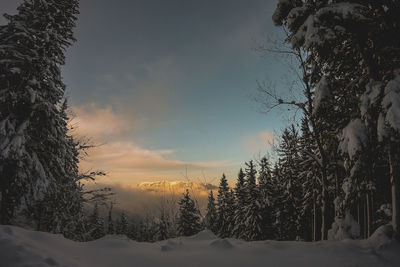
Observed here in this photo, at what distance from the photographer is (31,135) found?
10.6 meters

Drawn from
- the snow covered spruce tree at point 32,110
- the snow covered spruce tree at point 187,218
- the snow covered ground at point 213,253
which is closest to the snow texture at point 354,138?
the snow covered ground at point 213,253

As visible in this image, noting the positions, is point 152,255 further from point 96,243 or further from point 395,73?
point 395,73

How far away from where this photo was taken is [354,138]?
5328mm

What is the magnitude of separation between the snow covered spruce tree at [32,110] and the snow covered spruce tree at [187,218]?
2243 centimetres

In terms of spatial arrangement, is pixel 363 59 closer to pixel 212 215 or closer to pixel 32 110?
pixel 32 110

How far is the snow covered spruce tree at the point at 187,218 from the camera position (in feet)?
106

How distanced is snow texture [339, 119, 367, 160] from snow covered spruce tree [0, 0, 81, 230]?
11.6 meters

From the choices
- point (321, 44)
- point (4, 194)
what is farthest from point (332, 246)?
point (4, 194)

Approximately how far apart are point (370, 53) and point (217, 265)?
653 cm

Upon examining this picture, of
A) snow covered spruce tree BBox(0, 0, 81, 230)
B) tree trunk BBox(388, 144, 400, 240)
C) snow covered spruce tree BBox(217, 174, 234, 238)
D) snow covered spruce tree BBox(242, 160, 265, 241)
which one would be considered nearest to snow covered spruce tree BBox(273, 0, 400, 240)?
tree trunk BBox(388, 144, 400, 240)

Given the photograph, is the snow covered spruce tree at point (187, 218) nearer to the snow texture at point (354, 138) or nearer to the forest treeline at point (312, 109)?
the forest treeline at point (312, 109)

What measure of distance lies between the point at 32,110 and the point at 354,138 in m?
12.3

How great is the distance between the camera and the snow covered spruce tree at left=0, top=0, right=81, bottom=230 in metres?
9.46

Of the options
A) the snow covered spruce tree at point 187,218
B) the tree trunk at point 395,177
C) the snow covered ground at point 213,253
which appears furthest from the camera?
the snow covered spruce tree at point 187,218
